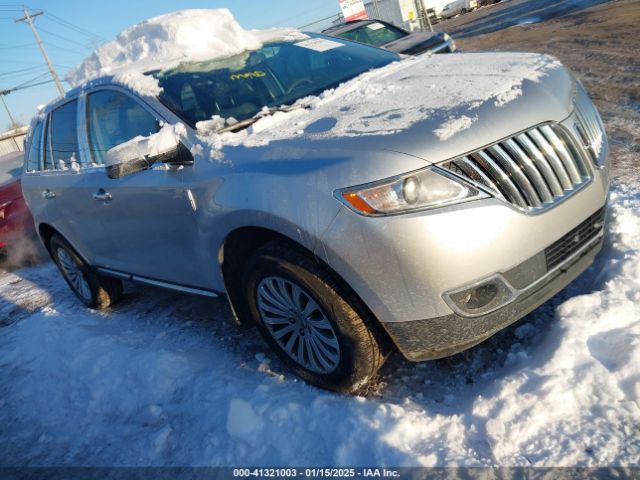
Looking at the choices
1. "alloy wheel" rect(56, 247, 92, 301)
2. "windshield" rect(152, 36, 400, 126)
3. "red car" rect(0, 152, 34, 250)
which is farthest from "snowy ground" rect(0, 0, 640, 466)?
"red car" rect(0, 152, 34, 250)

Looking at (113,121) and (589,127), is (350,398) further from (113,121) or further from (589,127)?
(113,121)

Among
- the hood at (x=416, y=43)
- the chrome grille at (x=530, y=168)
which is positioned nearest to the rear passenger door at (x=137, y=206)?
the chrome grille at (x=530, y=168)

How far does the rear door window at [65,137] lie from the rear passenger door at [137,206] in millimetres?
247

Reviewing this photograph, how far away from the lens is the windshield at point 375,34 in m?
9.05

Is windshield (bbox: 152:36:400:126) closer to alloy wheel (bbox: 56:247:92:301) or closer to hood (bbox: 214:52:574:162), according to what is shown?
hood (bbox: 214:52:574:162)

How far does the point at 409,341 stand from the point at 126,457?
1.55 meters

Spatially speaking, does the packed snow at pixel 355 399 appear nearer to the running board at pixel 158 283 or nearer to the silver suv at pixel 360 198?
the silver suv at pixel 360 198

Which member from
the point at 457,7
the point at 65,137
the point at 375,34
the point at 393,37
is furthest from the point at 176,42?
the point at 457,7

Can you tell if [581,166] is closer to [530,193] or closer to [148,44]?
[530,193]

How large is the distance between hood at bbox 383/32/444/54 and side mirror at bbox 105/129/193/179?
19.2 feet

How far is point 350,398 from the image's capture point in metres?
2.45

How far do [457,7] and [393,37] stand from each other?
33.0 m

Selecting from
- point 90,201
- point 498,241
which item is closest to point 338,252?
point 498,241

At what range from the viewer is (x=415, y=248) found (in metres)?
1.91
